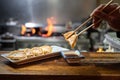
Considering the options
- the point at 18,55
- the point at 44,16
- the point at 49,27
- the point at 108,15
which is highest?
the point at 44,16

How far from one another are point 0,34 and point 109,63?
11.0 feet

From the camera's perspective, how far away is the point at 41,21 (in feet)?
16.1

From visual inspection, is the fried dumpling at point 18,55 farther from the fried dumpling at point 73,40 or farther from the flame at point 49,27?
the flame at point 49,27

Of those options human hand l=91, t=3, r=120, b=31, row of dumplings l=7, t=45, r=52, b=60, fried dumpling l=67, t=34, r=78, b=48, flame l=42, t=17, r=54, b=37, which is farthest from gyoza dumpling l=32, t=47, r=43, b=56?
flame l=42, t=17, r=54, b=37

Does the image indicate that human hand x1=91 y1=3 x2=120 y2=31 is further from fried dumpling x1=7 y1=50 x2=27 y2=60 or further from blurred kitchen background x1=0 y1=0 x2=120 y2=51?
blurred kitchen background x1=0 y1=0 x2=120 y2=51

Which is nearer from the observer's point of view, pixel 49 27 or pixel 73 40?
pixel 73 40

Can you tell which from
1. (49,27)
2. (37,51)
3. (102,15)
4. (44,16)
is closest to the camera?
(102,15)

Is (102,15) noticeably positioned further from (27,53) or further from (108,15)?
(27,53)

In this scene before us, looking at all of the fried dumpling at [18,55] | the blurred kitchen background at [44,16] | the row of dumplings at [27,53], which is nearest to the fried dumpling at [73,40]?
the row of dumplings at [27,53]

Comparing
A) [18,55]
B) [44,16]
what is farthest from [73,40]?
[44,16]

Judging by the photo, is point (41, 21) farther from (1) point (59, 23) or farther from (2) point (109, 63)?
(2) point (109, 63)

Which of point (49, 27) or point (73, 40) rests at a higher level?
point (49, 27)
